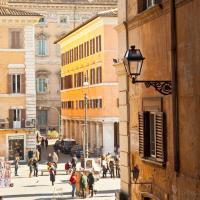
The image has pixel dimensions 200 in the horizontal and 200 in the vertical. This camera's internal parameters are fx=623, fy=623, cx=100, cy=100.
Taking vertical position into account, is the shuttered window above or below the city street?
above

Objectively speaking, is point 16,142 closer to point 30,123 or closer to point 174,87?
point 30,123

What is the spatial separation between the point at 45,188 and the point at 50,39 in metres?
45.7

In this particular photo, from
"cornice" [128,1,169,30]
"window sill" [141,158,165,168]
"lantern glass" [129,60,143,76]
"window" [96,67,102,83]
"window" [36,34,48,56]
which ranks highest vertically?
"window" [36,34,48,56]

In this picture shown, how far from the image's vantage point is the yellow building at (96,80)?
156 ft

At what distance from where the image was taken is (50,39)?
73.6 m

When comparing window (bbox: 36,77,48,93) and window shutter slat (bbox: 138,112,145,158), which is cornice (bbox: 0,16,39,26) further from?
window shutter slat (bbox: 138,112,145,158)

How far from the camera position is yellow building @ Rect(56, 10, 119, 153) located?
156ft

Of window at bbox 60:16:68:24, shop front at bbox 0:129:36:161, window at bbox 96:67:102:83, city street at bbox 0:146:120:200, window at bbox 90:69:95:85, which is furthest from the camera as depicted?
window at bbox 60:16:68:24

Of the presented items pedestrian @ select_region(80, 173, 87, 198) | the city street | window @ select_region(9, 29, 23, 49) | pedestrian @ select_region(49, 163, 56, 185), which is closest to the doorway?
window @ select_region(9, 29, 23, 49)

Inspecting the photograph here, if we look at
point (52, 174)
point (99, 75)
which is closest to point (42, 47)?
point (99, 75)

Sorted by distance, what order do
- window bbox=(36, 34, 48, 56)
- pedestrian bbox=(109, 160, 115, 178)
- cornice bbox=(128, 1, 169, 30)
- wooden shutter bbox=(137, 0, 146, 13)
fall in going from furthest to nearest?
window bbox=(36, 34, 48, 56), pedestrian bbox=(109, 160, 115, 178), wooden shutter bbox=(137, 0, 146, 13), cornice bbox=(128, 1, 169, 30)

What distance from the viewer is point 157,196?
999cm

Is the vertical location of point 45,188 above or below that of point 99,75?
below

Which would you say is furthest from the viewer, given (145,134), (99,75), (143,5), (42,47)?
(42,47)
